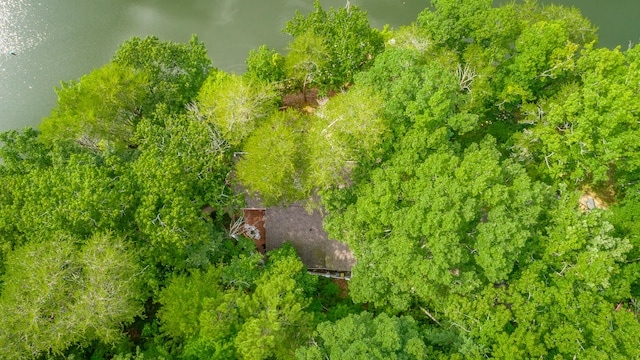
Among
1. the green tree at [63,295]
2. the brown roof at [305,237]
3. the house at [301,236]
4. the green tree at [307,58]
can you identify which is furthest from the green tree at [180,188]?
the green tree at [307,58]

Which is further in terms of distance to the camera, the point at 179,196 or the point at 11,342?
the point at 179,196

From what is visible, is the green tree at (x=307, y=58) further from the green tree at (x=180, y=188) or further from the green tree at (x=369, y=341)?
the green tree at (x=369, y=341)

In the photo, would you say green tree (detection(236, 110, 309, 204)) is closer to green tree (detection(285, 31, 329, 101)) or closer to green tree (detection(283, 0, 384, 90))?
green tree (detection(285, 31, 329, 101))

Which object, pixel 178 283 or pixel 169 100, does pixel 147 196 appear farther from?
pixel 169 100

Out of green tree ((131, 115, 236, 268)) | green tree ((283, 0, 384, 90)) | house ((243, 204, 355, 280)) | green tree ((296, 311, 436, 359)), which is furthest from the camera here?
house ((243, 204, 355, 280))

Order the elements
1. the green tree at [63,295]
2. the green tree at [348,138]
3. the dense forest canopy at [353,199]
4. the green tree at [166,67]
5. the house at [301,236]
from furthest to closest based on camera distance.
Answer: the house at [301,236], the green tree at [166,67], the green tree at [348,138], the dense forest canopy at [353,199], the green tree at [63,295]

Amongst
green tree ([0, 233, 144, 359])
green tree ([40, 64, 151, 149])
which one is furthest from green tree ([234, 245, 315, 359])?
green tree ([40, 64, 151, 149])

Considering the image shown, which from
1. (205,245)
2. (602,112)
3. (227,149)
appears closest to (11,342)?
(205,245)

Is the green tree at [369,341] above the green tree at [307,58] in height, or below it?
below

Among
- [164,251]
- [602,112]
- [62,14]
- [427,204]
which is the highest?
[62,14]
